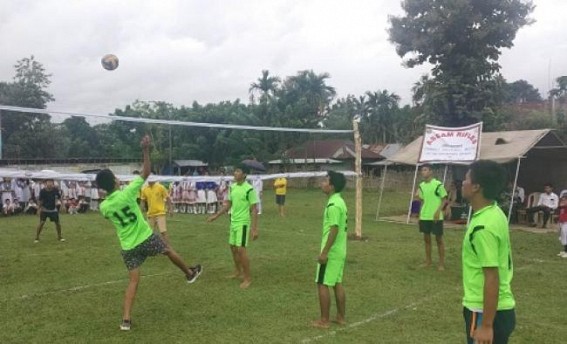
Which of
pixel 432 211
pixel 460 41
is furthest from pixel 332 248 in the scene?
pixel 460 41

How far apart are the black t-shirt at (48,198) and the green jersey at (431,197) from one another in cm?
858

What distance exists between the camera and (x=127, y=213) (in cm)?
623

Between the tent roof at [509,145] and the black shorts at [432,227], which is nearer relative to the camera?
the black shorts at [432,227]

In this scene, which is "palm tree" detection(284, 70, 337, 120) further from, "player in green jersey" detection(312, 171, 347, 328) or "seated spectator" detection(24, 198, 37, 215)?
"player in green jersey" detection(312, 171, 347, 328)

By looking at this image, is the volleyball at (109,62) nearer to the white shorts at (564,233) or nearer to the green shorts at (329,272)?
the green shorts at (329,272)

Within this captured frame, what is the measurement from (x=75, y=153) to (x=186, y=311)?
118ft

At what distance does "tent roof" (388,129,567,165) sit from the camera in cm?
1603

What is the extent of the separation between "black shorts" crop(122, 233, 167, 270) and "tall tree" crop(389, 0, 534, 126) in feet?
75.1

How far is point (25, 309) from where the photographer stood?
700 cm

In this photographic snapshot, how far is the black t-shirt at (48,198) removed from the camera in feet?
42.9

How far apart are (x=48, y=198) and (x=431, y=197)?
8.83 m

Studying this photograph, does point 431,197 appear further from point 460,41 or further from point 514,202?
point 460,41

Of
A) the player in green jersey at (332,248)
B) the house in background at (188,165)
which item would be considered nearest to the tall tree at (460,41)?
the house in background at (188,165)

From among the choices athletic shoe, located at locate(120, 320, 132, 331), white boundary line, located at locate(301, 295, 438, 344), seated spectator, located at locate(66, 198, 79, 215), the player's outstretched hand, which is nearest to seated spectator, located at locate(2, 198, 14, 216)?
seated spectator, located at locate(66, 198, 79, 215)
